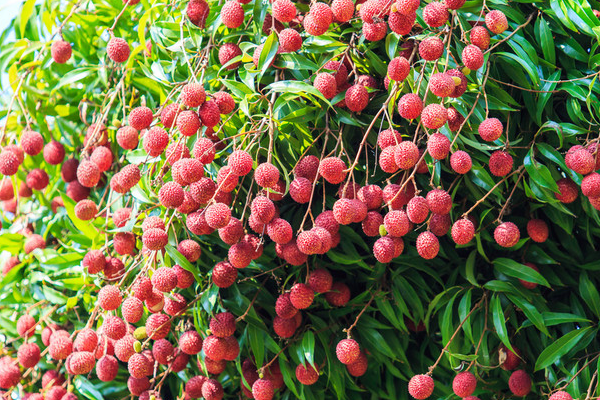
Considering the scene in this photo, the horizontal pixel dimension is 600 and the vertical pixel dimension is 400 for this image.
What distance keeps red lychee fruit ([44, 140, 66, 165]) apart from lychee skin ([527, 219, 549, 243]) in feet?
3.19

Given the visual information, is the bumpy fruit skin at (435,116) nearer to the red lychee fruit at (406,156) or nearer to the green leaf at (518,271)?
the red lychee fruit at (406,156)

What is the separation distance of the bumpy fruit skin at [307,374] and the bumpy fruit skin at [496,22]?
0.61 meters

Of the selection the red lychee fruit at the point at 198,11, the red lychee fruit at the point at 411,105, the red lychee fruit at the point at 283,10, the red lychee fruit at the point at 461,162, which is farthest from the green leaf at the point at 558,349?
the red lychee fruit at the point at 198,11

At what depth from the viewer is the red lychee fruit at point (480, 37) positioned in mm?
975

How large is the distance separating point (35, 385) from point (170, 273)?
0.67m

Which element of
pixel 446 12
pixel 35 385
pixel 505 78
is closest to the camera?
pixel 446 12

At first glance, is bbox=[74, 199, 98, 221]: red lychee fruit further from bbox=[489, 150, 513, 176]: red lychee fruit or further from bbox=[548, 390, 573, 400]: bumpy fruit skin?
bbox=[548, 390, 573, 400]: bumpy fruit skin

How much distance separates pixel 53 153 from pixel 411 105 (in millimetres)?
847

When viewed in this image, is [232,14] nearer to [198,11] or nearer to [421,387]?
[198,11]

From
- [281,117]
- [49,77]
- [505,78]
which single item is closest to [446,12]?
[505,78]

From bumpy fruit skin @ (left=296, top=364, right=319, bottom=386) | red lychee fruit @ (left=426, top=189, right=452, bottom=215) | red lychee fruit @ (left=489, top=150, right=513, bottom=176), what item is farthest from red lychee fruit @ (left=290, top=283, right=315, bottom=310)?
red lychee fruit @ (left=489, top=150, right=513, bottom=176)

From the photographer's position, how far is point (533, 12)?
1.11 meters

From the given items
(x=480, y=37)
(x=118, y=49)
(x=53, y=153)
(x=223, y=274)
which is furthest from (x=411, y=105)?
(x=53, y=153)

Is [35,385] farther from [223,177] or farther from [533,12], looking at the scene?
[533,12]
